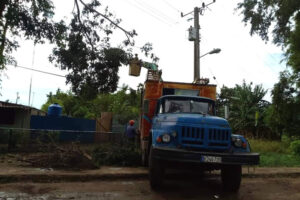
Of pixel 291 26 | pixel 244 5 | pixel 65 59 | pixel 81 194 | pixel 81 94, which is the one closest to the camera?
pixel 81 194

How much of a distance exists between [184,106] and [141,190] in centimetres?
251

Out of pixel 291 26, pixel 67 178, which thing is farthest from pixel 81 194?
pixel 291 26

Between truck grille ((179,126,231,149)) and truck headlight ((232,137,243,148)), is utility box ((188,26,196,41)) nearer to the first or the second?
truck headlight ((232,137,243,148))

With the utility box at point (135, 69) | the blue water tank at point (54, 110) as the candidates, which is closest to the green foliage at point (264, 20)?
the utility box at point (135, 69)

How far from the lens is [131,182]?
24.3 ft

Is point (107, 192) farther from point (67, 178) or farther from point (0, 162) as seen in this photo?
point (0, 162)

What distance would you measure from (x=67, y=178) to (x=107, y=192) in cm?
161

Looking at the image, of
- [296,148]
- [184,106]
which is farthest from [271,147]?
[184,106]

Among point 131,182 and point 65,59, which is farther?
point 65,59

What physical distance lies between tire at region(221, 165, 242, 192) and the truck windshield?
63.4 inches

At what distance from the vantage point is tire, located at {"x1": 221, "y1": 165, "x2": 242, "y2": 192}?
6469 mm

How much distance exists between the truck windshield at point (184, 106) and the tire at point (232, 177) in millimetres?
1610

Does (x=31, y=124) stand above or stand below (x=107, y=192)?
above

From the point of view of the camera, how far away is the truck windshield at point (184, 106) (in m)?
7.32
